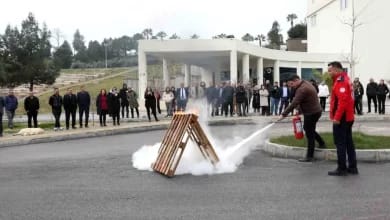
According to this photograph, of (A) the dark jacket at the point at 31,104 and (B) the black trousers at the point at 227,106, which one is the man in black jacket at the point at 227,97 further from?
(A) the dark jacket at the point at 31,104

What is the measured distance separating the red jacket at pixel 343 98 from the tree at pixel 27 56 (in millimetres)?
58343

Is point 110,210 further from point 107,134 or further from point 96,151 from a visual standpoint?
point 107,134

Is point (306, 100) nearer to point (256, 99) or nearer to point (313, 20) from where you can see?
point (256, 99)

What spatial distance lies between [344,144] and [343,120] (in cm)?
43

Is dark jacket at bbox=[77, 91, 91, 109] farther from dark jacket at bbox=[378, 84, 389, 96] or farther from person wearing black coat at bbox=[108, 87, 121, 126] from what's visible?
dark jacket at bbox=[378, 84, 389, 96]

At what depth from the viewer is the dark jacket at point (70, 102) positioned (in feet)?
68.8

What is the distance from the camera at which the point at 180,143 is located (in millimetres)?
9945

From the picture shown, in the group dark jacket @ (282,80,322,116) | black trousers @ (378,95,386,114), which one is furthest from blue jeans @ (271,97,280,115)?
dark jacket @ (282,80,322,116)

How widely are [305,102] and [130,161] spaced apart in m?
3.97

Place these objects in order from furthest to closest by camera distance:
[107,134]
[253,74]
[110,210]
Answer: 1. [253,74]
2. [107,134]
3. [110,210]

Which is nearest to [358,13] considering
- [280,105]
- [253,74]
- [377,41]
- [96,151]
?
[377,41]

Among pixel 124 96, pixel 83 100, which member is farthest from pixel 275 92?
pixel 83 100

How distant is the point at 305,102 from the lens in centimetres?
1119

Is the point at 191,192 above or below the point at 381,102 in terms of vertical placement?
below
